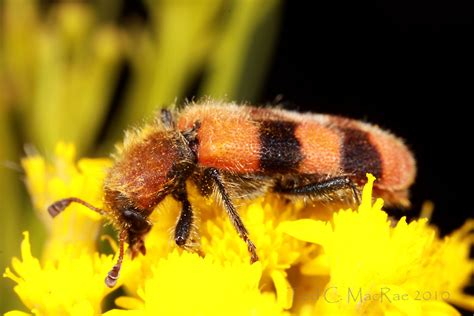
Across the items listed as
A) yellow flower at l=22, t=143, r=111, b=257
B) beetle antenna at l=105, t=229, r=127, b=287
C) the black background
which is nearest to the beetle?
beetle antenna at l=105, t=229, r=127, b=287

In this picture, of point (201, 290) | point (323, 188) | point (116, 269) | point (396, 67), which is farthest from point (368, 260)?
point (396, 67)

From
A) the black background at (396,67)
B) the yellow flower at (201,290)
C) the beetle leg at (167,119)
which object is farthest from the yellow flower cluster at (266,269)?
the black background at (396,67)

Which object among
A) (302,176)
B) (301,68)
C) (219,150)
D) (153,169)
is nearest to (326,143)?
(302,176)

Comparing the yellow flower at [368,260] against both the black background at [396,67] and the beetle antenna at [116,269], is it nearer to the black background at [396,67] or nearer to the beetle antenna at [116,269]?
the beetle antenna at [116,269]

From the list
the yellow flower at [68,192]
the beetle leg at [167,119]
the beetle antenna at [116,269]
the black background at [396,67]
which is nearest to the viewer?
the beetle antenna at [116,269]

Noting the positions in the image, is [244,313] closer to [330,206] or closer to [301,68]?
[330,206]

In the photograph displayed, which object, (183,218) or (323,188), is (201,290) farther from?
(323,188)
